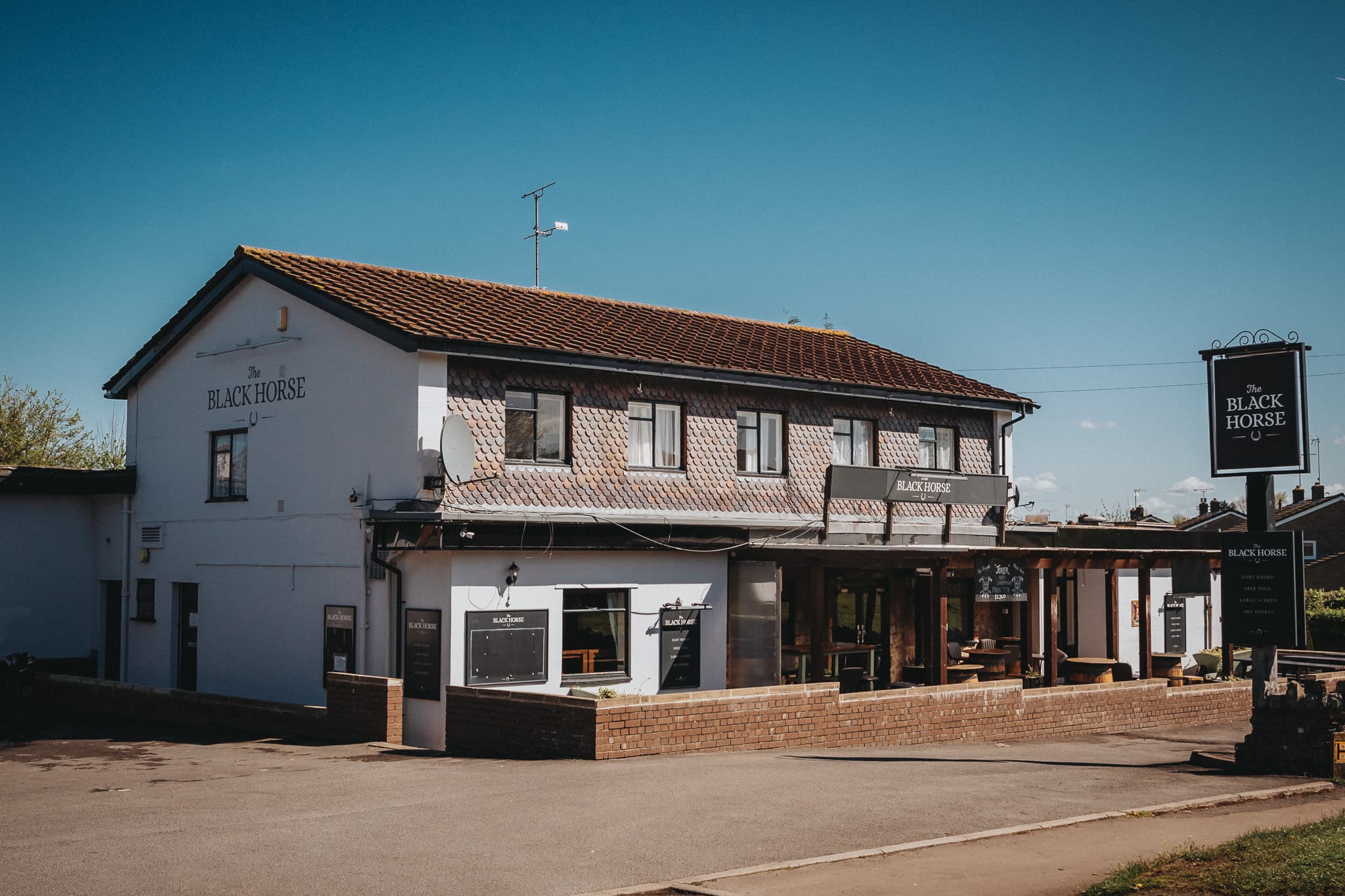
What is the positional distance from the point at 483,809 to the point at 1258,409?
33.6 feet

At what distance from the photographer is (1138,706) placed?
2069 centimetres

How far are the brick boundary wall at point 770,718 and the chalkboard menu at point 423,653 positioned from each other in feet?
2.47

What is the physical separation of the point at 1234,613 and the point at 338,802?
10.6 metres

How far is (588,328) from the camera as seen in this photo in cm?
2130

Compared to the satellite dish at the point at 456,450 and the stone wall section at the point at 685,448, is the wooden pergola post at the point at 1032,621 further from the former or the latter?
the satellite dish at the point at 456,450

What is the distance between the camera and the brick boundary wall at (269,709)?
17.0m

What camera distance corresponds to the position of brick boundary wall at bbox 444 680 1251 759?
1453 centimetres

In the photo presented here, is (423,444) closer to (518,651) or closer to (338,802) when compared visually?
(518,651)

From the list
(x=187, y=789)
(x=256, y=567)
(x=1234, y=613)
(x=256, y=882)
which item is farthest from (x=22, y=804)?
(x=1234, y=613)

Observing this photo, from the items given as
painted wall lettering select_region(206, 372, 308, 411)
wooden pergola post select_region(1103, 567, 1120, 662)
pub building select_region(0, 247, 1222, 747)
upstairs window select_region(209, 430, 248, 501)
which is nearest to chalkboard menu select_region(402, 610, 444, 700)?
pub building select_region(0, 247, 1222, 747)

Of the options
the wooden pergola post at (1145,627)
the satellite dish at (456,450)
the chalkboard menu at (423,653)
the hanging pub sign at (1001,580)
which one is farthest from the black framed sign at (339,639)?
the wooden pergola post at (1145,627)

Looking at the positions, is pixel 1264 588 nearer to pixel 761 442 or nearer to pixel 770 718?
pixel 770 718

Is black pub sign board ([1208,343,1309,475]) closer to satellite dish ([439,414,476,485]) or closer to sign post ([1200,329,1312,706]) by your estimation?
sign post ([1200,329,1312,706])

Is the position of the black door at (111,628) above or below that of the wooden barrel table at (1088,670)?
above
